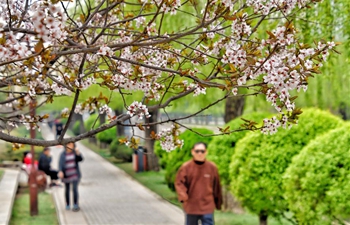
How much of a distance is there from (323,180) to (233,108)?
9512 millimetres

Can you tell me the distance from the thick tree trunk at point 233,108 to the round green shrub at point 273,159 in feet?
21.4

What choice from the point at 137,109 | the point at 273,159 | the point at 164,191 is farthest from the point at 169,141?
the point at 164,191

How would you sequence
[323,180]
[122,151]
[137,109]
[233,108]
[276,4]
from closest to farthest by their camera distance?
[276,4] → [137,109] → [323,180] → [233,108] → [122,151]

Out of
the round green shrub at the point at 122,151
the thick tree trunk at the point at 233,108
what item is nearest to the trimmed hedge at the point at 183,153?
the thick tree trunk at the point at 233,108

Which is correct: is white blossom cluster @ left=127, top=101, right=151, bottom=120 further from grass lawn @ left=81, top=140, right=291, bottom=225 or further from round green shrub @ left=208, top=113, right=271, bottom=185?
round green shrub @ left=208, top=113, right=271, bottom=185

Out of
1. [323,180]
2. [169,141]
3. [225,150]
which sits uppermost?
[169,141]

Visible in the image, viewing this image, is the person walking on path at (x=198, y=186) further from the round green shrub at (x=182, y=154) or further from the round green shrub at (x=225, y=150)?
the round green shrub at (x=182, y=154)

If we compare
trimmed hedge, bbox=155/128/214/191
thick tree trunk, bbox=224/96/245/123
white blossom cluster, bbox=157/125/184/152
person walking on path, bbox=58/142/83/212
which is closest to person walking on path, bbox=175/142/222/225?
white blossom cluster, bbox=157/125/184/152

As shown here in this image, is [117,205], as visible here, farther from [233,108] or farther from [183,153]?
[233,108]

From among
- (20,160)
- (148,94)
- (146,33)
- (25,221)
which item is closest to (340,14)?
(148,94)

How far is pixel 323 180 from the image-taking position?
7504 millimetres

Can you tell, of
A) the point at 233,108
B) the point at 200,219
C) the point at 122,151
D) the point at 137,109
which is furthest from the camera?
the point at 122,151

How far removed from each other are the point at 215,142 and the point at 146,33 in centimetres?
888

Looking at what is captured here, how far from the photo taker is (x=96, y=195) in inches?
694
